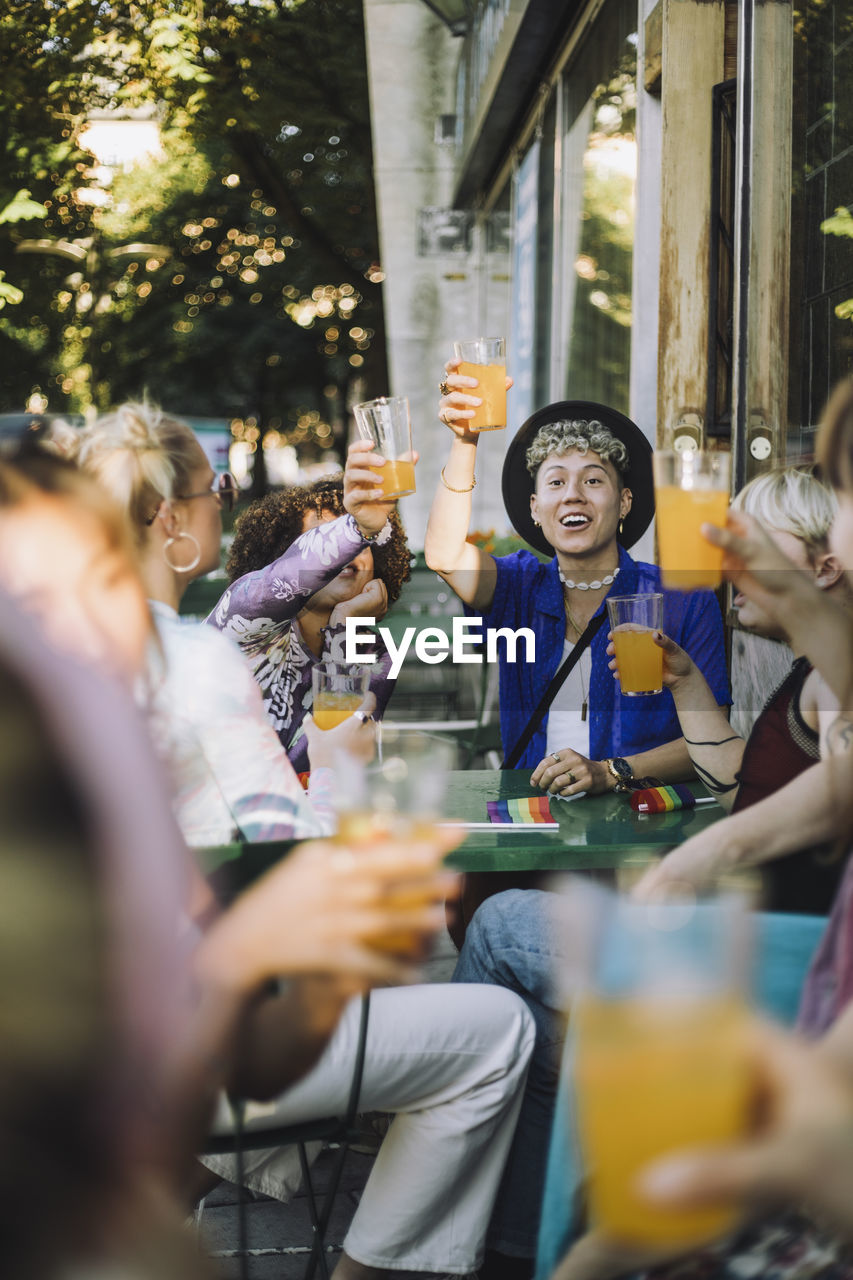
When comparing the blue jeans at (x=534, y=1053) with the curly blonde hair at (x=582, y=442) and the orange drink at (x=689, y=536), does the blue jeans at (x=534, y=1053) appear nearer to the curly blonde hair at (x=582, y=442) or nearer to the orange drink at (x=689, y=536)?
the orange drink at (x=689, y=536)

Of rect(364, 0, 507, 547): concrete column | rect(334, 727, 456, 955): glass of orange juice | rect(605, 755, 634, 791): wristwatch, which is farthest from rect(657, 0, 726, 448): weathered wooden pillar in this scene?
rect(364, 0, 507, 547): concrete column

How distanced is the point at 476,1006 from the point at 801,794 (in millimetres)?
627

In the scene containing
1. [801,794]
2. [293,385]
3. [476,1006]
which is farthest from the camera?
[293,385]

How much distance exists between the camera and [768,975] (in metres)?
1.40

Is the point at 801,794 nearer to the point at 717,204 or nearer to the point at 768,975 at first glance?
the point at 768,975

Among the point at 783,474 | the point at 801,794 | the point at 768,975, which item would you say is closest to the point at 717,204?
Result: the point at 783,474

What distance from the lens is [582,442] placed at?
3195mm

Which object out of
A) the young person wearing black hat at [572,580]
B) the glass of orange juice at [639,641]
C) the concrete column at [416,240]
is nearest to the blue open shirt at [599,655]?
the young person wearing black hat at [572,580]

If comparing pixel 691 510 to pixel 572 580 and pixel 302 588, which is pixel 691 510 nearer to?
pixel 302 588

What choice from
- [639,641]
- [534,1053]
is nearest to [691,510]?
[639,641]

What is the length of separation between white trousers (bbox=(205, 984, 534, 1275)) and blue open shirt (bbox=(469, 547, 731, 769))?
114cm

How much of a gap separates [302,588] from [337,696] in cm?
67

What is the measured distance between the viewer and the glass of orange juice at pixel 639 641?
95.2 inches

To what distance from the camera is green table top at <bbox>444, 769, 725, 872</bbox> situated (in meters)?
2.20
